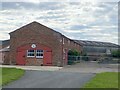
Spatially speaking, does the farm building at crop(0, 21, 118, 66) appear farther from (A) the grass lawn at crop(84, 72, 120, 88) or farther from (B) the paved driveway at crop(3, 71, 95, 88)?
(A) the grass lawn at crop(84, 72, 120, 88)

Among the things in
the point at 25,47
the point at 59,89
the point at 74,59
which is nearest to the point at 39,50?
the point at 25,47

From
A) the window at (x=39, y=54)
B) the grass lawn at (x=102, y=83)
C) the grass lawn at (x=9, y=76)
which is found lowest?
the grass lawn at (x=102, y=83)

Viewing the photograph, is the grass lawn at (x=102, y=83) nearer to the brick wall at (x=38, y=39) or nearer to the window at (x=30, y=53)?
the brick wall at (x=38, y=39)

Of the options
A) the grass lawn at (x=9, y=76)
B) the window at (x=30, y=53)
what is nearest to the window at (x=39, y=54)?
the window at (x=30, y=53)

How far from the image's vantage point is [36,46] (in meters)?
41.4

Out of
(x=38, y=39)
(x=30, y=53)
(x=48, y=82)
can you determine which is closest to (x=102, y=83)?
(x=48, y=82)

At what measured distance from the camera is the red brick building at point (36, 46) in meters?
40.8

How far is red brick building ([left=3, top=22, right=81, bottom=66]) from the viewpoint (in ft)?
134

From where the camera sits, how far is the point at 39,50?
136ft

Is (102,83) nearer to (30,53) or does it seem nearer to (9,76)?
(9,76)

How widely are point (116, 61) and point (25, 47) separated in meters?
18.4

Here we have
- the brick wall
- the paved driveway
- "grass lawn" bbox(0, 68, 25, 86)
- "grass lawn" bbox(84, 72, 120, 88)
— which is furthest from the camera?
the brick wall

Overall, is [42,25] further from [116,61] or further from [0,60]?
[116,61]

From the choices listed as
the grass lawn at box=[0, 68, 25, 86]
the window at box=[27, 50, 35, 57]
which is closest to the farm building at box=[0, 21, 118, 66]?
the window at box=[27, 50, 35, 57]
